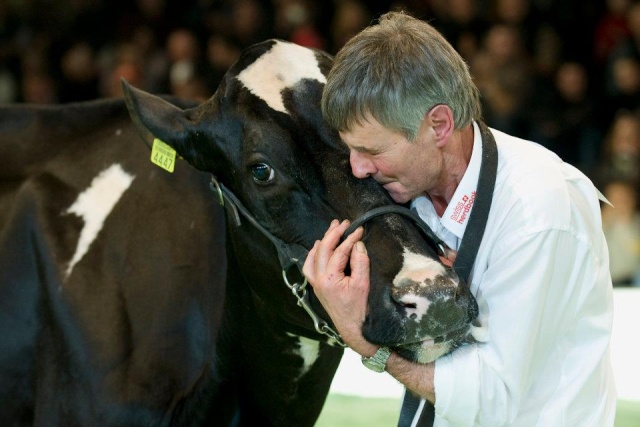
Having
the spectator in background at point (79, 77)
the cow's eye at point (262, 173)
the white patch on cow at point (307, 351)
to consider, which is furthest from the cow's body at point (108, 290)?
the spectator in background at point (79, 77)

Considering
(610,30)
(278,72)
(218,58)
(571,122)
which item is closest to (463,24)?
(610,30)

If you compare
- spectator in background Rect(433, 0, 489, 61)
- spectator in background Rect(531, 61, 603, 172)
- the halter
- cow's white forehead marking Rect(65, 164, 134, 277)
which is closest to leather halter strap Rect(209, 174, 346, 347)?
the halter

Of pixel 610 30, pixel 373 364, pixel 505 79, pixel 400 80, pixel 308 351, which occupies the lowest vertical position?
pixel 505 79

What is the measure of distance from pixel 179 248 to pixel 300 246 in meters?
0.79

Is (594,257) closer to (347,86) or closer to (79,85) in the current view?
(347,86)

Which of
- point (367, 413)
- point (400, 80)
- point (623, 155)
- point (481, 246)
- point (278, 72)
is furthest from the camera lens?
point (623, 155)

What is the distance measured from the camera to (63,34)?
1046 cm

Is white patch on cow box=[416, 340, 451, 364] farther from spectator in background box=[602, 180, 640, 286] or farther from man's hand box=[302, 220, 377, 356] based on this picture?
spectator in background box=[602, 180, 640, 286]

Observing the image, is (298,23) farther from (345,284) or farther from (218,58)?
(345,284)

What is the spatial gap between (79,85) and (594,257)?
7843mm

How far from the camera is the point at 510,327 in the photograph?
7.80ft

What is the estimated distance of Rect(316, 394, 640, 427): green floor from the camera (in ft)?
15.6

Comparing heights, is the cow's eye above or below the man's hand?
above

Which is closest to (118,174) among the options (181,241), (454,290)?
(181,241)
